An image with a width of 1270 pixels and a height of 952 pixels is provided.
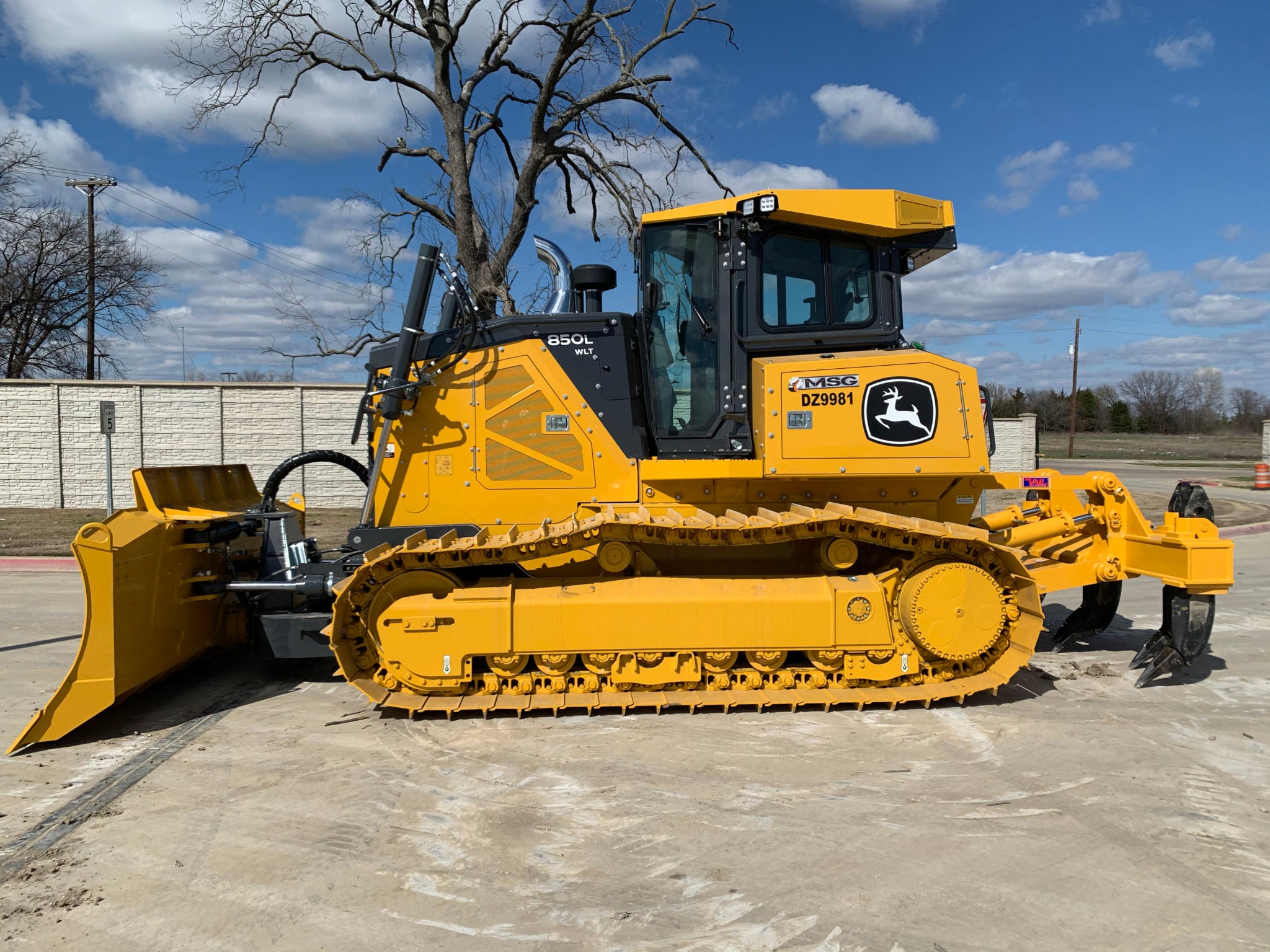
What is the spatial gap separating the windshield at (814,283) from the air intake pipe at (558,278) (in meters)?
1.49

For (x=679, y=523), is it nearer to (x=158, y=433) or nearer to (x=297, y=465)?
(x=297, y=465)

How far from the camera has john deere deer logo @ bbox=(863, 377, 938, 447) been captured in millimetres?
5098

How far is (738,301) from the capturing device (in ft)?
17.2

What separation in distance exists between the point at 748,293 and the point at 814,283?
481 millimetres

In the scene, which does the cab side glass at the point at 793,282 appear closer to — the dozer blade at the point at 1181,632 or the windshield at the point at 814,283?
the windshield at the point at 814,283

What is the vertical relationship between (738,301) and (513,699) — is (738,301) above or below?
above

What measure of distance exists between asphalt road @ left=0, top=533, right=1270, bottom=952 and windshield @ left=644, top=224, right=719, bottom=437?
1.99m

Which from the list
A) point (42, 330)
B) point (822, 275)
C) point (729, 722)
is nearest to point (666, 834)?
point (729, 722)

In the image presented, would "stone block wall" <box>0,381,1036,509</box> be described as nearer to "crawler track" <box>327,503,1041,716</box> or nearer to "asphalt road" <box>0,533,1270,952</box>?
"asphalt road" <box>0,533,1270,952</box>

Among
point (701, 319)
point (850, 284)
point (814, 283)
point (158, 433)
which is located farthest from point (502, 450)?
point (158, 433)

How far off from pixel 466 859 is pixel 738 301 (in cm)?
358

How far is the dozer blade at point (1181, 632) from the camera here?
18.4 ft

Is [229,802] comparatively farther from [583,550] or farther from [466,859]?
[583,550]

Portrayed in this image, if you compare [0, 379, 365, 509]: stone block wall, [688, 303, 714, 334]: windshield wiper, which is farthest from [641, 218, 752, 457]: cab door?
[0, 379, 365, 509]: stone block wall
